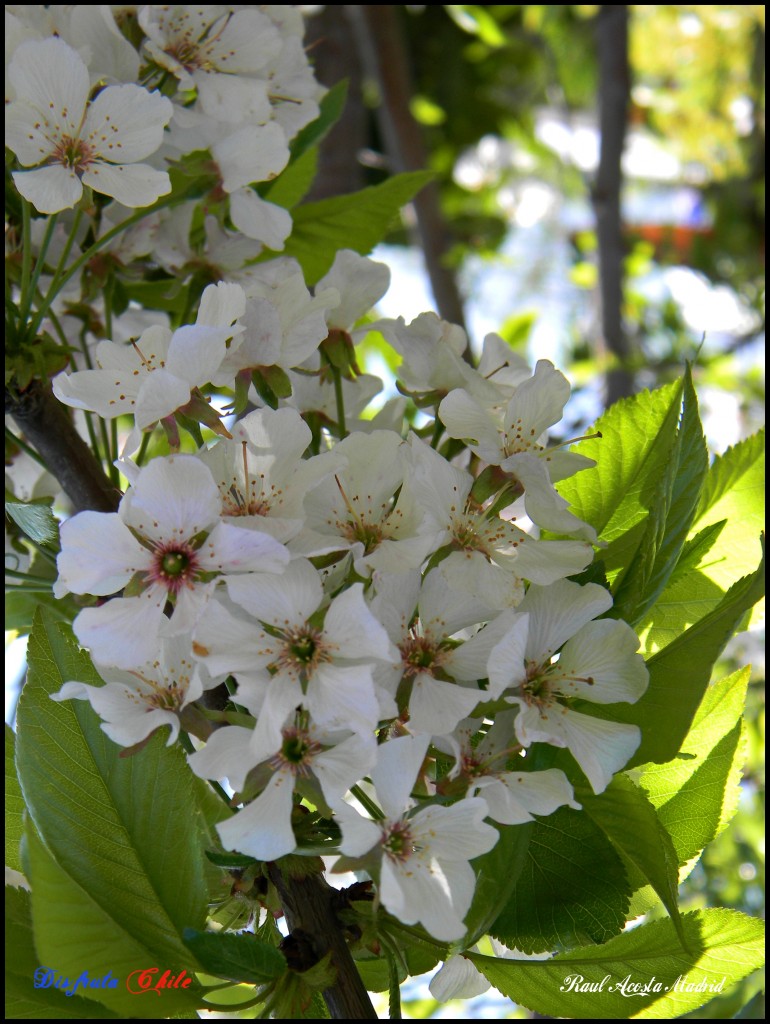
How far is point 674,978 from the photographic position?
45 cm

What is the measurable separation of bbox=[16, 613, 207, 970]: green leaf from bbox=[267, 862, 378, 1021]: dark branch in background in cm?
4

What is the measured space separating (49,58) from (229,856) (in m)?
0.38

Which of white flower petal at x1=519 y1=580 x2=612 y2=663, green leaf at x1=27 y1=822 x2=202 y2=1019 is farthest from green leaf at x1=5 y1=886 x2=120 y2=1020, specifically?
white flower petal at x1=519 y1=580 x2=612 y2=663

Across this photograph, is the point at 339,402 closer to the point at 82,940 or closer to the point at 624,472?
the point at 624,472

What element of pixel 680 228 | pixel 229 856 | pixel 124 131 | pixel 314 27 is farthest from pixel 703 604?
pixel 680 228

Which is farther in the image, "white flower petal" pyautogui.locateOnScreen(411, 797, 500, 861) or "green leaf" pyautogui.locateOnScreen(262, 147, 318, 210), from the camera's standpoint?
"green leaf" pyautogui.locateOnScreen(262, 147, 318, 210)

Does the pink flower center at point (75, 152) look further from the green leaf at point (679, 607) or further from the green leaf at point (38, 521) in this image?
the green leaf at point (679, 607)

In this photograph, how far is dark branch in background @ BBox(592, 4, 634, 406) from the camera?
54.7 inches

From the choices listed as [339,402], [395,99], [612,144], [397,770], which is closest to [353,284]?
[339,402]

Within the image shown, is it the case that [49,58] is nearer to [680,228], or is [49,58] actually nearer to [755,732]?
[755,732]

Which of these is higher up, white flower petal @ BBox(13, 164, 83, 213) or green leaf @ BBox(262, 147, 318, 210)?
green leaf @ BBox(262, 147, 318, 210)

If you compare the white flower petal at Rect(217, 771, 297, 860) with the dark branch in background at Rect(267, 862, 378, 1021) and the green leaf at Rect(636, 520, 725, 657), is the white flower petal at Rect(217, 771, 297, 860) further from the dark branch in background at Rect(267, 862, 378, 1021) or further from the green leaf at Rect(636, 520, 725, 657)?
the green leaf at Rect(636, 520, 725, 657)

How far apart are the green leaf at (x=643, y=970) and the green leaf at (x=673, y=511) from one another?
15 cm

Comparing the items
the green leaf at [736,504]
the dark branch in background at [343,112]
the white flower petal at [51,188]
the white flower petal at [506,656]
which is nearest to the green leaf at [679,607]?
the green leaf at [736,504]
